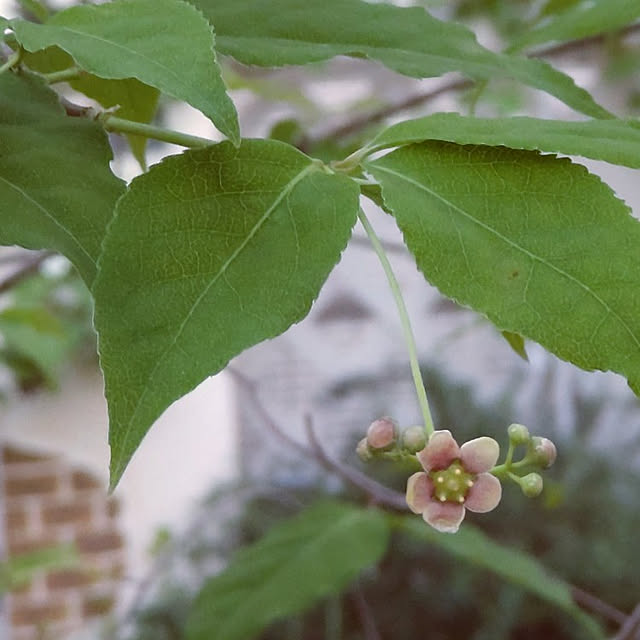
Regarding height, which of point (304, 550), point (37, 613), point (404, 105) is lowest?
point (37, 613)

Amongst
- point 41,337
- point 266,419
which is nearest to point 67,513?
point 41,337

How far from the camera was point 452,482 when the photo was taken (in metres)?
0.24

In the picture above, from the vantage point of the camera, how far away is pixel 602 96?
1802 mm

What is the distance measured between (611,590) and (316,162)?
1.13 meters

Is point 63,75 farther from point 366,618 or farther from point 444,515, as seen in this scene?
point 366,618

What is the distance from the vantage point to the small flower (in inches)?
9.3

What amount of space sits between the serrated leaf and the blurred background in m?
0.33

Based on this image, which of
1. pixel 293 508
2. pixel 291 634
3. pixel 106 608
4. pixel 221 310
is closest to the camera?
pixel 221 310

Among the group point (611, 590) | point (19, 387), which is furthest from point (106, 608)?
point (611, 590)

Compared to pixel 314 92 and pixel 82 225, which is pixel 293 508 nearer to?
pixel 314 92

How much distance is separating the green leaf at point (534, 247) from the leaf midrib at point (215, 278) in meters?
0.02

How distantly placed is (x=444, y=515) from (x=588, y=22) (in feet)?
0.86

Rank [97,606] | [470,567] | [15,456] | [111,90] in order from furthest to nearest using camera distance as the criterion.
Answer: [15,456]
[97,606]
[470,567]
[111,90]

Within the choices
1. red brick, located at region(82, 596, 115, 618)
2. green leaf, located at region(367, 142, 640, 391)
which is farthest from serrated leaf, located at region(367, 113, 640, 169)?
red brick, located at region(82, 596, 115, 618)
